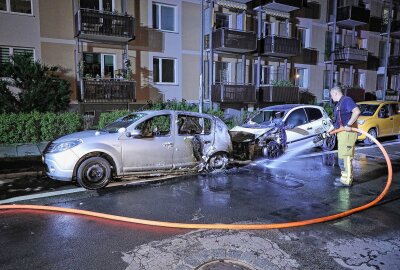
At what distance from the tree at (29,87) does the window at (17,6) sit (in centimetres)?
307

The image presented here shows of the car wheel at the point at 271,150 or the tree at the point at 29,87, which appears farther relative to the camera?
the tree at the point at 29,87

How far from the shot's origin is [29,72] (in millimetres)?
12859

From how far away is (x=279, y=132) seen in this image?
9.91 m

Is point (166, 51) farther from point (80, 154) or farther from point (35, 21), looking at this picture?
point (80, 154)

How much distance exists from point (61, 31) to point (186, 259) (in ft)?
48.1

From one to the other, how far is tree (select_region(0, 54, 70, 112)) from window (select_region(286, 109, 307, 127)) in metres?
9.21

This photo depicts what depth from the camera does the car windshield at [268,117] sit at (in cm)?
1077

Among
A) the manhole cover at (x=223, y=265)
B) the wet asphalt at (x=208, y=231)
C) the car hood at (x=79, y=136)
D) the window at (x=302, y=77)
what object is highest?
the window at (x=302, y=77)

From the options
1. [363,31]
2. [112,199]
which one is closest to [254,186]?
[112,199]

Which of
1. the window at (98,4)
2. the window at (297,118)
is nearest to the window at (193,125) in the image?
the window at (297,118)

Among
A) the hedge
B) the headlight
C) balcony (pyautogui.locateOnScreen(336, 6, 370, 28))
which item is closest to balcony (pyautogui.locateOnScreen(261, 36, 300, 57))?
balcony (pyautogui.locateOnScreen(336, 6, 370, 28))

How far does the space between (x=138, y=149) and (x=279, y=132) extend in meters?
4.72

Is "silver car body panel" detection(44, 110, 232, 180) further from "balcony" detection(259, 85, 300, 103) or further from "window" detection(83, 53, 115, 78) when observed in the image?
"balcony" detection(259, 85, 300, 103)

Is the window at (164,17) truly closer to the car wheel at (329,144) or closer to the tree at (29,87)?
the tree at (29,87)
